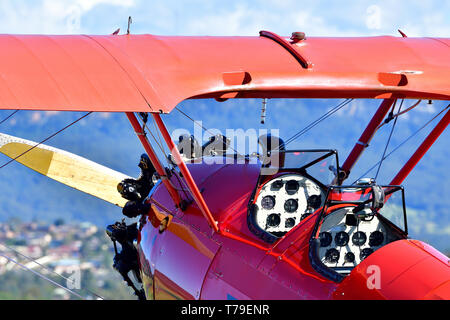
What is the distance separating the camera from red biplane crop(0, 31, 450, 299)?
506cm

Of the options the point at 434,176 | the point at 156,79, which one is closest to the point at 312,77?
the point at 156,79

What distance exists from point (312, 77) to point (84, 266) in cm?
1009

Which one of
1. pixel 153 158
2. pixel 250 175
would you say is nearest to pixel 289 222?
pixel 250 175

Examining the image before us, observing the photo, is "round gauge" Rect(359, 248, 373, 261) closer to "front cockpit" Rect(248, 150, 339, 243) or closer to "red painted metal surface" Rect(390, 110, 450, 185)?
"front cockpit" Rect(248, 150, 339, 243)

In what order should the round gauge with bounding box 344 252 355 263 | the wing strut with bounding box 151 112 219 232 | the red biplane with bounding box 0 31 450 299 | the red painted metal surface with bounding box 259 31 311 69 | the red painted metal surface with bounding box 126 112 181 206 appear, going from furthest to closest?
the red painted metal surface with bounding box 126 112 181 206
the red painted metal surface with bounding box 259 31 311 69
the wing strut with bounding box 151 112 219 232
the round gauge with bounding box 344 252 355 263
the red biplane with bounding box 0 31 450 299

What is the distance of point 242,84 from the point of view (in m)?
6.01

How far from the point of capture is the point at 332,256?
5.34 meters

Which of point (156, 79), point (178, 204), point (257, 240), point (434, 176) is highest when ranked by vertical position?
point (434, 176)

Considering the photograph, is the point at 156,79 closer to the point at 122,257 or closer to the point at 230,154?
the point at 230,154

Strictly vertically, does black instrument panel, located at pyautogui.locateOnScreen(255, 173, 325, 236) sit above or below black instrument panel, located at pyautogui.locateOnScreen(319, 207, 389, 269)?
above

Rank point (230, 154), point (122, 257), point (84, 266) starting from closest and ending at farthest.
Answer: point (230, 154) → point (122, 257) → point (84, 266)

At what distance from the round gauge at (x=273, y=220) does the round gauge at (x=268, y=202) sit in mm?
67

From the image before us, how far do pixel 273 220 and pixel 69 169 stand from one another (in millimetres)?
4130

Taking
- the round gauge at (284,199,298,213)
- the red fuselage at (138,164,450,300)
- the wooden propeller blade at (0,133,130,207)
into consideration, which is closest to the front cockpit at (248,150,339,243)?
the round gauge at (284,199,298,213)
